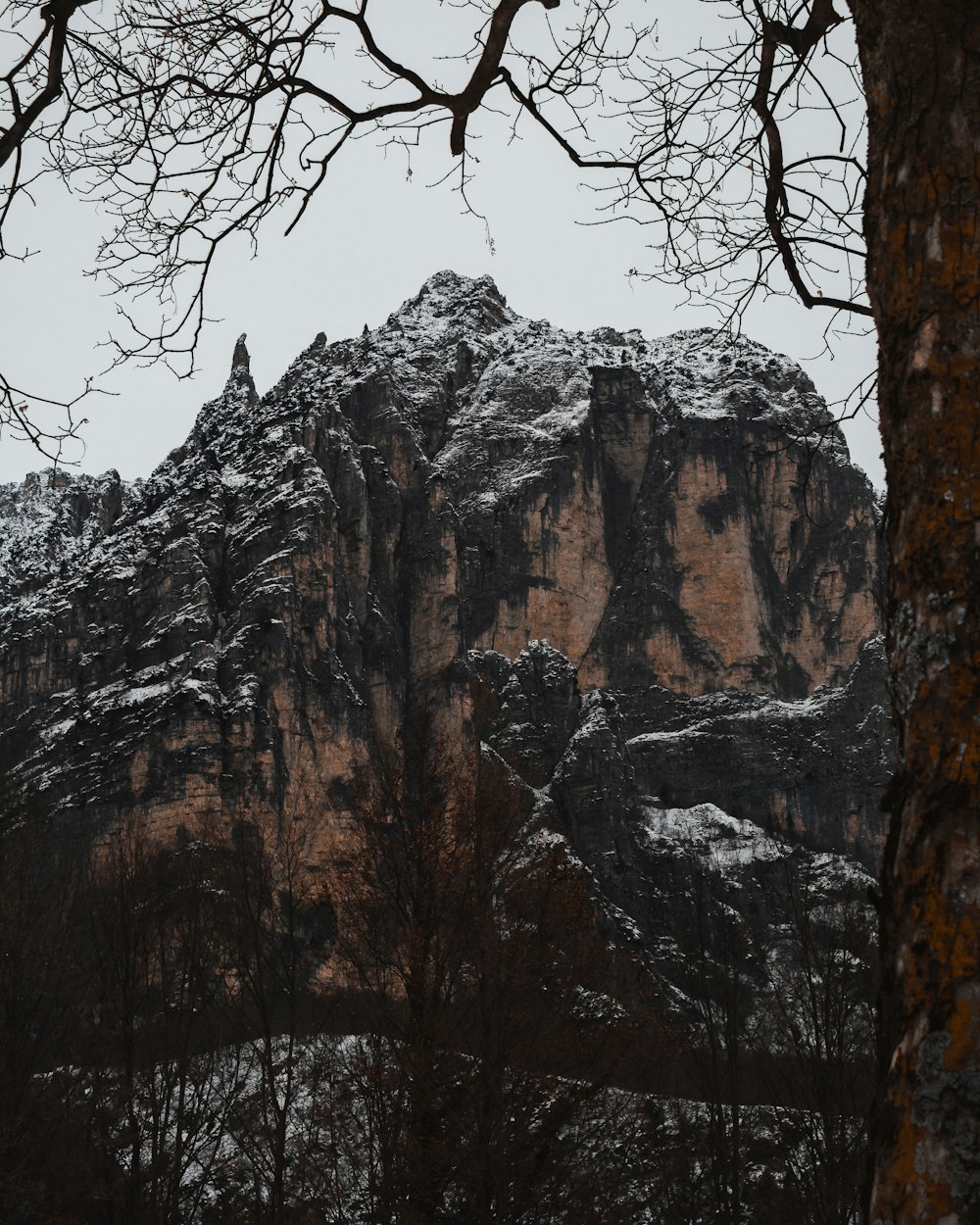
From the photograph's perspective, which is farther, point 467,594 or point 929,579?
point 467,594

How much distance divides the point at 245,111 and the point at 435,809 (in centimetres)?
1137

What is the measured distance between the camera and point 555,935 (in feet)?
43.8

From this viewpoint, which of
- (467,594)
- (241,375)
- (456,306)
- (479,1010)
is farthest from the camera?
(456,306)

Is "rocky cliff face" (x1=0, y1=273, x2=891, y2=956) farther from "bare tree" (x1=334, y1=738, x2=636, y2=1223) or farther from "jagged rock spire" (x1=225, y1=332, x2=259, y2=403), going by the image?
"bare tree" (x1=334, y1=738, x2=636, y2=1223)

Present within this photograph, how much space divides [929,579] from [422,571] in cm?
9161

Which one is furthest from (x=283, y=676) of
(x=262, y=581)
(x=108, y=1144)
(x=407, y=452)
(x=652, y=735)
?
(x=108, y=1144)

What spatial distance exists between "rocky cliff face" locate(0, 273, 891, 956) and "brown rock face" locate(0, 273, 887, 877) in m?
0.24

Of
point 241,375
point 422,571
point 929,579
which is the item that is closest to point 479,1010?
point 929,579

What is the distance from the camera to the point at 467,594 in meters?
104

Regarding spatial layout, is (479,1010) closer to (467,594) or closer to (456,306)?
(467,594)

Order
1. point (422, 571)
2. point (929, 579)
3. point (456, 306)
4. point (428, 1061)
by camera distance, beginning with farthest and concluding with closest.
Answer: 1. point (456, 306)
2. point (422, 571)
3. point (428, 1061)
4. point (929, 579)

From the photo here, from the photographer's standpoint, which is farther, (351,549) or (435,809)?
(351,549)

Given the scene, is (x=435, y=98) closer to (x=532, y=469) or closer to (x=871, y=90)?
(x=871, y=90)

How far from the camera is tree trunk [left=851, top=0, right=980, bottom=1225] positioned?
1.63m
